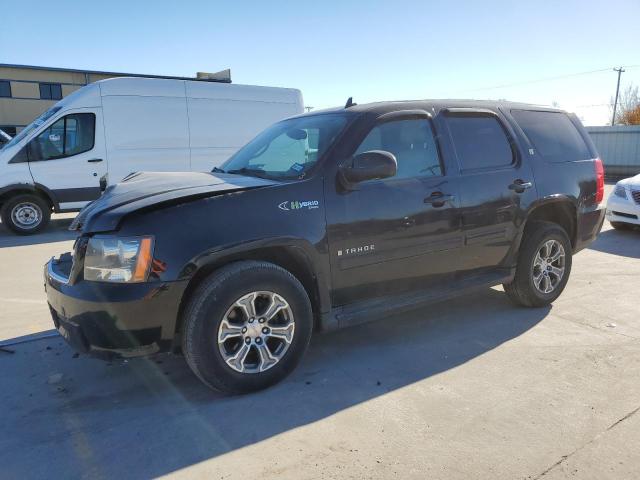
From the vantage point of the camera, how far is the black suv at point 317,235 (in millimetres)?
2939

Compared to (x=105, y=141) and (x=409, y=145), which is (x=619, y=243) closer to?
(x=409, y=145)

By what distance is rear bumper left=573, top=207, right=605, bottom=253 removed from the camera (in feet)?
16.4

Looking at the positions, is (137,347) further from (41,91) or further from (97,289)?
(41,91)

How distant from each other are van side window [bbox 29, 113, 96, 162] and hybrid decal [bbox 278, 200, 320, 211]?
7770 mm

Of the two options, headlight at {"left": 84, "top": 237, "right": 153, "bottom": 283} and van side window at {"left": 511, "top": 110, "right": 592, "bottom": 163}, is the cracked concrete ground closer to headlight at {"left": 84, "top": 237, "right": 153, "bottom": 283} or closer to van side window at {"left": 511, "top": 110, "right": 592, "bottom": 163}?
headlight at {"left": 84, "top": 237, "right": 153, "bottom": 283}

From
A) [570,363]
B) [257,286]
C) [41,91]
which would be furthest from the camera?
[41,91]

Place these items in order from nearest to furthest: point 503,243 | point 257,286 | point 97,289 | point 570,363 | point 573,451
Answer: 1. point 573,451
2. point 97,289
3. point 257,286
4. point 570,363
5. point 503,243

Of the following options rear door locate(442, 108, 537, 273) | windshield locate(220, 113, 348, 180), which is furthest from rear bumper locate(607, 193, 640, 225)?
windshield locate(220, 113, 348, 180)

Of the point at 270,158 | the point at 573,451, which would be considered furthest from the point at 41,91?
the point at 573,451

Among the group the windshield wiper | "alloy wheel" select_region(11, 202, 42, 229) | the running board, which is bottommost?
the running board

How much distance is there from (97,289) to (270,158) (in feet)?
5.73

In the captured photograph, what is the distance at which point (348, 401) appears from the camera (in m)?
3.16

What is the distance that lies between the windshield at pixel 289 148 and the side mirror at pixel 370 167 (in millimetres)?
264

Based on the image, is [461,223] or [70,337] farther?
[461,223]
